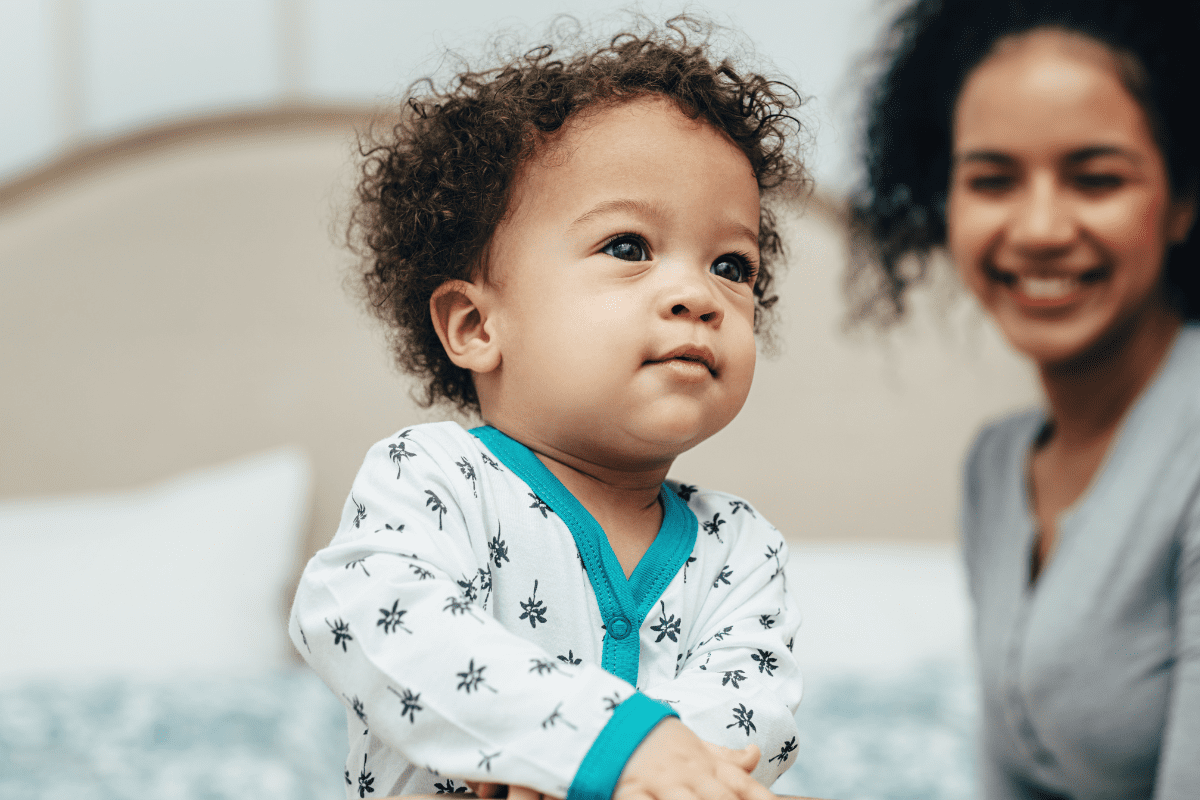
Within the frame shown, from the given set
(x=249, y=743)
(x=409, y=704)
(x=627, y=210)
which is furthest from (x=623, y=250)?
(x=249, y=743)

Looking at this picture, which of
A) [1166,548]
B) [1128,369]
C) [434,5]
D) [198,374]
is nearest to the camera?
[1166,548]

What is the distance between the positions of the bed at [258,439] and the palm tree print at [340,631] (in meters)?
1.10

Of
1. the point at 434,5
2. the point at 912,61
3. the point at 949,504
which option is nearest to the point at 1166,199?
the point at 912,61

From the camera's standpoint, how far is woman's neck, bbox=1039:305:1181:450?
121 centimetres

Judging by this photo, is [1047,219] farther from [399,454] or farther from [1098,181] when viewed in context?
[399,454]

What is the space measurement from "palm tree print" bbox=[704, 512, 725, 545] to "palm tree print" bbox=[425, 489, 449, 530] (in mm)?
162

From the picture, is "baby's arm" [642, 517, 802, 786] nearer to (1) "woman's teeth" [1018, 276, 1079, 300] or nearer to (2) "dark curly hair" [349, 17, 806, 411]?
(2) "dark curly hair" [349, 17, 806, 411]

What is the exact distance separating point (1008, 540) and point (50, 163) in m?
1.98

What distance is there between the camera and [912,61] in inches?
52.2

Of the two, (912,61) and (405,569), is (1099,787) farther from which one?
(405,569)

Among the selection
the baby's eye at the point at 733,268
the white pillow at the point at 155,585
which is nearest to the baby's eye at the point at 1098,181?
the baby's eye at the point at 733,268

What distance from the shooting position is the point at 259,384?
2016mm

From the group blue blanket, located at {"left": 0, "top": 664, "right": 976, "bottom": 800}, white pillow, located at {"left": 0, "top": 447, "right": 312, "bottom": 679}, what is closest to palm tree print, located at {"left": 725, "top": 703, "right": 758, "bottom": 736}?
blue blanket, located at {"left": 0, "top": 664, "right": 976, "bottom": 800}

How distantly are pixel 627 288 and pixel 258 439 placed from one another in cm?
165
